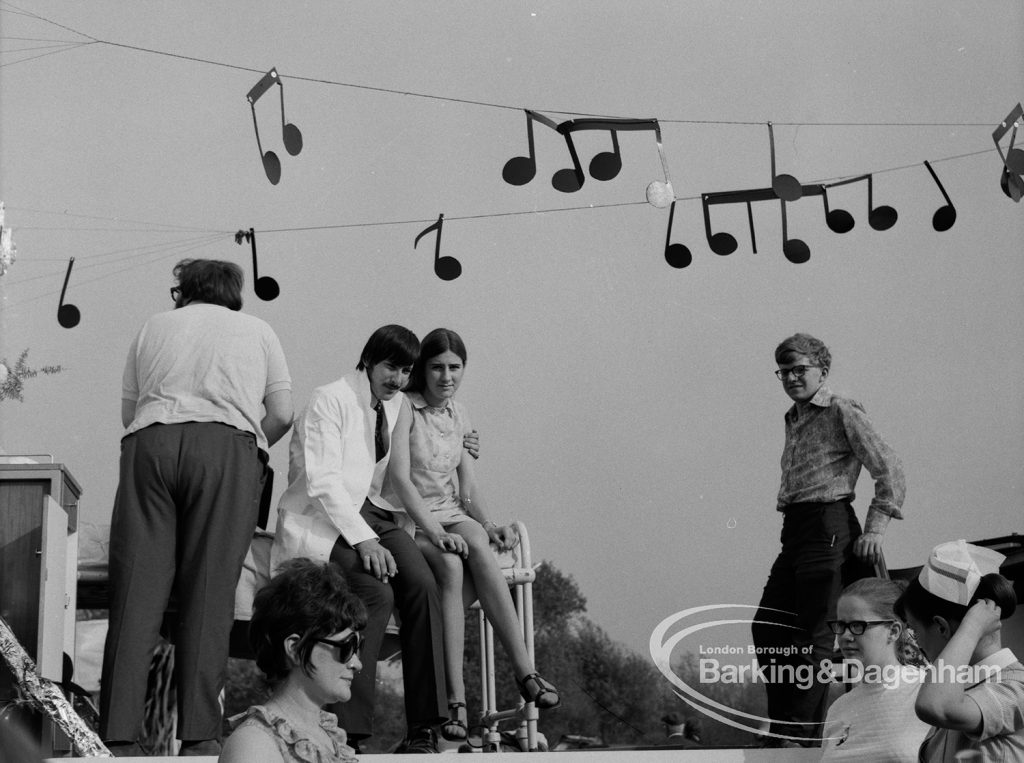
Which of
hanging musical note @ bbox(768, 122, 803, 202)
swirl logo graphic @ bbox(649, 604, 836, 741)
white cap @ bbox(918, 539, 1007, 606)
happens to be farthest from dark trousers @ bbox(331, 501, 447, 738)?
hanging musical note @ bbox(768, 122, 803, 202)

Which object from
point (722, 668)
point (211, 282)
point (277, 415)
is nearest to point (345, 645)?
point (277, 415)

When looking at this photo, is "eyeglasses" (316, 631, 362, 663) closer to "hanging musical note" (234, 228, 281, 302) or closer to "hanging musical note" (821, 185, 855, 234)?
"hanging musical note" (234, 228, 281, 302)

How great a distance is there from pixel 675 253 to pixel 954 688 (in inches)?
121

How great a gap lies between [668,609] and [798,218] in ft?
4.74

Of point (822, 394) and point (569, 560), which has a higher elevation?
point (822, 394)

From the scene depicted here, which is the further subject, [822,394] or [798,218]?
[798,218]

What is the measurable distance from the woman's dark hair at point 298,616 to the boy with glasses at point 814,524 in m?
1.72

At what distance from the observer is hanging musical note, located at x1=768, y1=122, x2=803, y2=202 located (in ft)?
14.3

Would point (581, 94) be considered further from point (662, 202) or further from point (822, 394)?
point (822, 394)

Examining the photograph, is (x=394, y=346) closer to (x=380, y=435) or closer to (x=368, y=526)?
(x=380, y=435)

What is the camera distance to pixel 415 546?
307 centimetres

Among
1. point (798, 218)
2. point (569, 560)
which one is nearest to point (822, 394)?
point (798, 218)

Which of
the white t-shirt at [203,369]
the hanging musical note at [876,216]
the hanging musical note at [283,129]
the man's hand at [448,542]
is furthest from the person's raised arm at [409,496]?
the hanging musical note at [876,216]

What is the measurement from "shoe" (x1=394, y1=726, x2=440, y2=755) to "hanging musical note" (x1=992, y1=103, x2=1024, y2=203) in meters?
2.77
